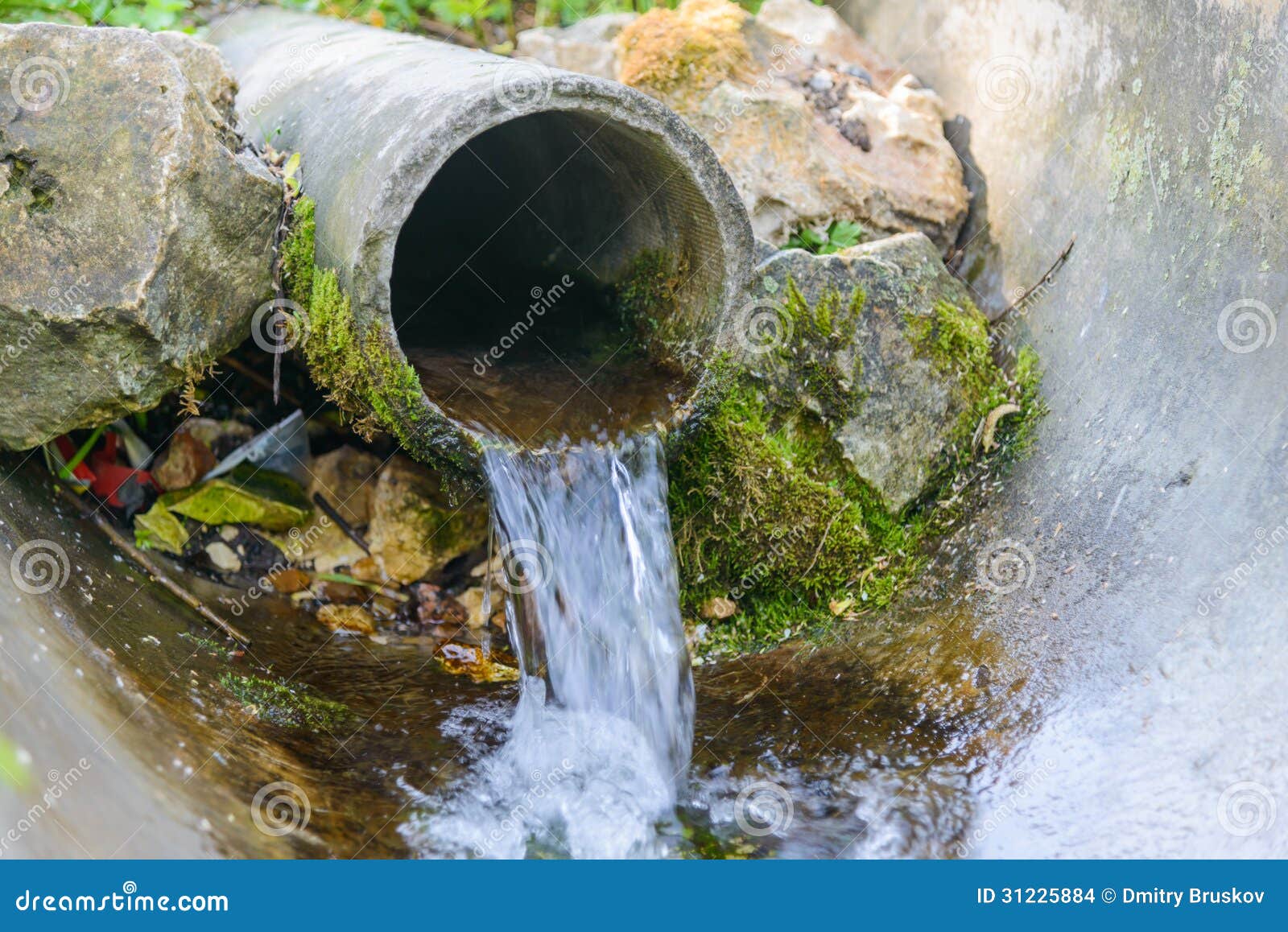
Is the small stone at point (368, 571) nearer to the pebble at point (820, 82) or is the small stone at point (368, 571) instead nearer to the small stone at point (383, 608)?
the small stone at point (383, 608)

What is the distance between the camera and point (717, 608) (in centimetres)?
455

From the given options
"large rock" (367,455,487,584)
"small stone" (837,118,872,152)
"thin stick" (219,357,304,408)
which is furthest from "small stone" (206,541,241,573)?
"small stone" (837,118,872,152)

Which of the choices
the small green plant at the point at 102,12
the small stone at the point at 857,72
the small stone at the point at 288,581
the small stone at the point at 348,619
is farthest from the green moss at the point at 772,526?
the small green plant at the point at 102,12

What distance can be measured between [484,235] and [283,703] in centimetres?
292

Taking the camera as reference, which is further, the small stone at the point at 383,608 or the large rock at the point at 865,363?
the small stone at the point at 383,608

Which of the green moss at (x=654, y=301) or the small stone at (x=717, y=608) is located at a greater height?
the green moss at (x=654, y=301)

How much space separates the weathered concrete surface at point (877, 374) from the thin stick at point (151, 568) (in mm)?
2327

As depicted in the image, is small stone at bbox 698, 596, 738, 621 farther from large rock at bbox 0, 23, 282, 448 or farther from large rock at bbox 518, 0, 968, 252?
large rock at bbox 0, 23, 282, 448

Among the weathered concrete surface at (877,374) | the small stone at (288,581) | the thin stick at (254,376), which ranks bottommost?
the small stone at (288,581)

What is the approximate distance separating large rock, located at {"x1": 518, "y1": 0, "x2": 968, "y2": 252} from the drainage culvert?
2.61ft

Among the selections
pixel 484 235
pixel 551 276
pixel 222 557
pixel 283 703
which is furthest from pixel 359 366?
pixel 484 235

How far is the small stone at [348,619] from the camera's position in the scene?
461 centimetres

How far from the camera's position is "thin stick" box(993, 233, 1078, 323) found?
4727 millimetres

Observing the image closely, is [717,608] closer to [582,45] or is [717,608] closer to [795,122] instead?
[795,122]
